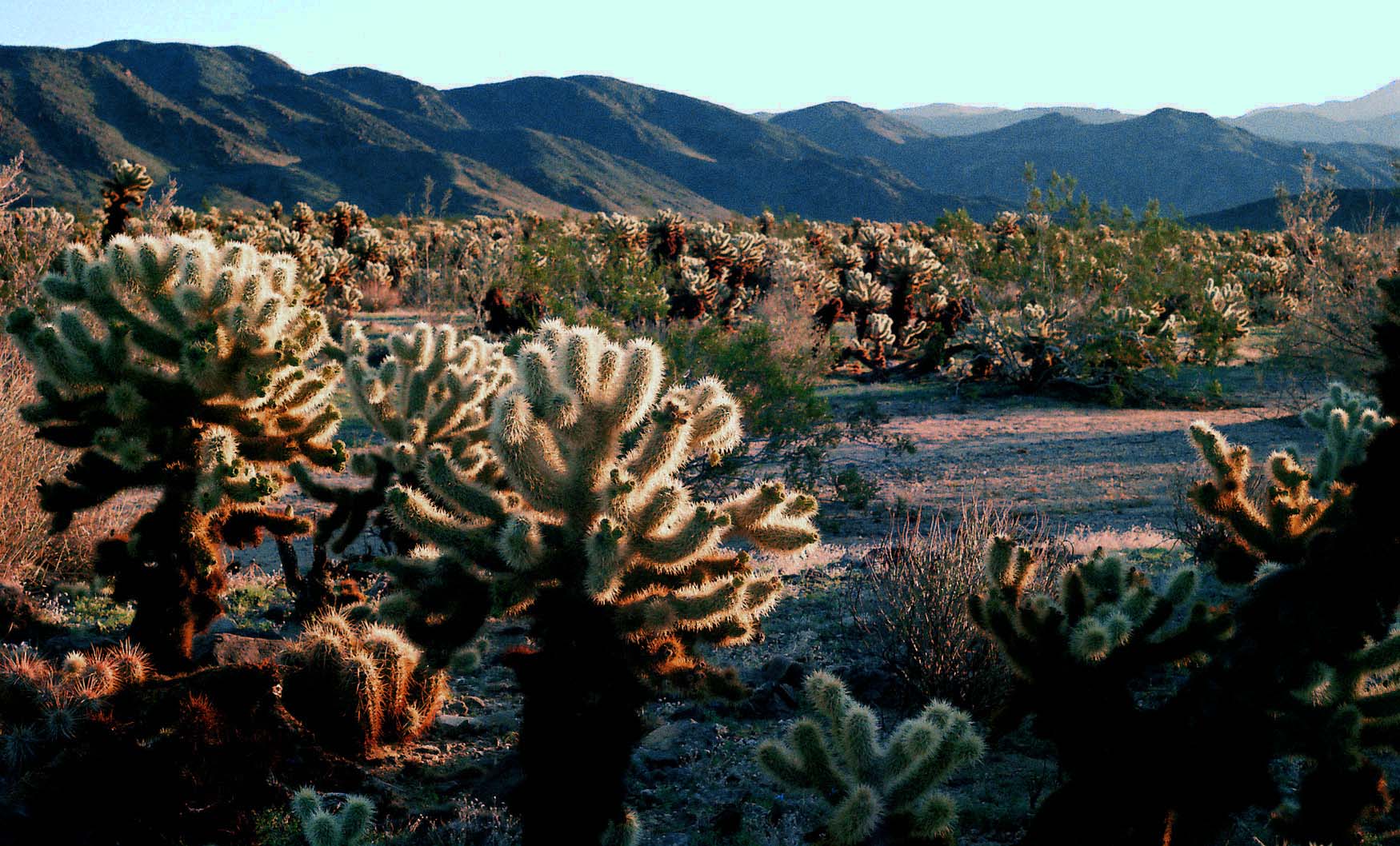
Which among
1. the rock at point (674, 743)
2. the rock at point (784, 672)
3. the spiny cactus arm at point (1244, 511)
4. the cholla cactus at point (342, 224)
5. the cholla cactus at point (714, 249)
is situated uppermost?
the cholla cactus at point (342, 224)

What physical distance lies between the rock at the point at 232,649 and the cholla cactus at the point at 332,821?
1128 millimetres

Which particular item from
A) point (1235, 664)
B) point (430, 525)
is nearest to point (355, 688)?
point (430, 525)

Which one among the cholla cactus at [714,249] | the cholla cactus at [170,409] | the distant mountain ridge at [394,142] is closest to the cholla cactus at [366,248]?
the cholla cactus at [714,249]

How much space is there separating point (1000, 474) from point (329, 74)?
153 m

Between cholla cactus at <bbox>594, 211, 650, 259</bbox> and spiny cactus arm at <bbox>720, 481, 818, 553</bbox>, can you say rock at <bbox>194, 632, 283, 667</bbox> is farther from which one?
cholla cactus at <bbox>594, 211, 650, 259</bbox>

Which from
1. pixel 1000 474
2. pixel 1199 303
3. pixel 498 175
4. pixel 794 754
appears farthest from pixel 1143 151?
pixel 794 754

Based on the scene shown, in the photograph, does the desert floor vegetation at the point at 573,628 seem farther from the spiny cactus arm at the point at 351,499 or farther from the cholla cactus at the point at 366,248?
the cholla cactus at the point at 366,248

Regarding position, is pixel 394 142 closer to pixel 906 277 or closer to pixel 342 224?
pixel 342 224

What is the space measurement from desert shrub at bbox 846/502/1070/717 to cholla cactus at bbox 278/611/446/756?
91.1 inches

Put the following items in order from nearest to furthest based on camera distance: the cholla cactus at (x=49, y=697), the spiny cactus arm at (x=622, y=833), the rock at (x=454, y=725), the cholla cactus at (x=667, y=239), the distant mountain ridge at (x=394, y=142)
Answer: the spiny cactus arm at (x=622, y=833), the cholla cactus at (x=49, y=697), the rock at (x=454, y=725), the cholla cactus at (x=667, y=239), the distant mountain ridge at (x=394, y=142)

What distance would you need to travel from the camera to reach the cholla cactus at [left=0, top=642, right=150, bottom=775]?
350cm

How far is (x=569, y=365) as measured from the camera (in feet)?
11.7

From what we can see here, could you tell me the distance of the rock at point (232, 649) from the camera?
14.3 ft

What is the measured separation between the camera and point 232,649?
447 cm
